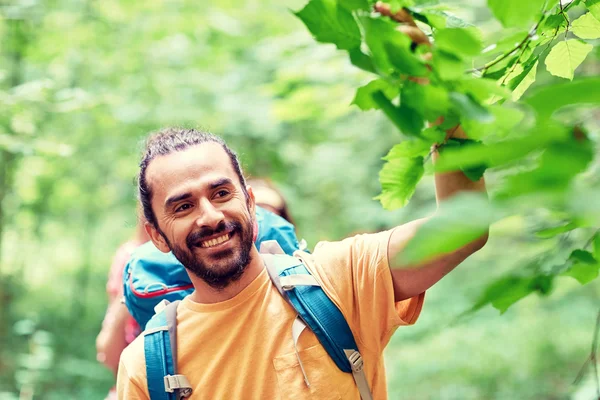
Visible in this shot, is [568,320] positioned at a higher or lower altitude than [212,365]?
lower

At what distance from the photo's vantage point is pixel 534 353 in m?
7.57

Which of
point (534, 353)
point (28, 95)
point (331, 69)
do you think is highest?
point (28, 95)

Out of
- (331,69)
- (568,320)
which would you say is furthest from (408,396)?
(331,69)

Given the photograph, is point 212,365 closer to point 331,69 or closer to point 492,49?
point 492,49

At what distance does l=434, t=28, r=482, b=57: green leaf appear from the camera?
0.92 meters

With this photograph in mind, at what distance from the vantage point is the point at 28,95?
439 centimetres

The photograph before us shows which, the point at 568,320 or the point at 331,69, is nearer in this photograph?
the point at 331,69

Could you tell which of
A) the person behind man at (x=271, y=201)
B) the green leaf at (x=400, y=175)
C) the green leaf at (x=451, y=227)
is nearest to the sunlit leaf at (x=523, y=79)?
the green leaf at (x=400, y=175)

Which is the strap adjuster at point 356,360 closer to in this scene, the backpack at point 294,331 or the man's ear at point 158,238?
the backpack at point 294,331

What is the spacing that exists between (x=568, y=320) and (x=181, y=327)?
21.0 ft

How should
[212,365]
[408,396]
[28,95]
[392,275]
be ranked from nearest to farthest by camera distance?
[392,275] < [212,365] < [28,95] < [408,396]

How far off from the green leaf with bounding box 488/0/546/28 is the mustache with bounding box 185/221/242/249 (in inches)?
53.2

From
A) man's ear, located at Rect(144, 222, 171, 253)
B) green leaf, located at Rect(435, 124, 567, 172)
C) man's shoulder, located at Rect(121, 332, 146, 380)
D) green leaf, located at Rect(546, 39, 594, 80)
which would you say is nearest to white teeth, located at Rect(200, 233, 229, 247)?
man's ear, located at Rect(144, 222, 171, 253)

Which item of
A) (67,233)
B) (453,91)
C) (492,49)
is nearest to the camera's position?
(453,91)
